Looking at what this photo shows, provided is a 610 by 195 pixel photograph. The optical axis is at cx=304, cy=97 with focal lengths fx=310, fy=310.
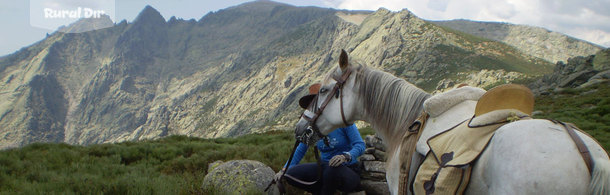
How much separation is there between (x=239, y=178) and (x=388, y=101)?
2918mm

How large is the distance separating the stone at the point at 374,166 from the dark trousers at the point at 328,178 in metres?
0.97

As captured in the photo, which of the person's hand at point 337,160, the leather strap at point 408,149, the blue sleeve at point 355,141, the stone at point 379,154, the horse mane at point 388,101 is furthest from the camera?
the stone at point 379,154

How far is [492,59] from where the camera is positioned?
270ft

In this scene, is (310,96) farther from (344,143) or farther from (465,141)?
(465,141)

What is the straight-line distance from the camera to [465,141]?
1895mm

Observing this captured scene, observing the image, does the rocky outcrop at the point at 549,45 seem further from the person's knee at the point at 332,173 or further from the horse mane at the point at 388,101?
the horse mane at the point at 388,101

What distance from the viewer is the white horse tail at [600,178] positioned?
1459mm

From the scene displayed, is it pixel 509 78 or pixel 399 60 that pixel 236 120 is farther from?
pixel 509 78

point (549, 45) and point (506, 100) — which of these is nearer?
point (506, 100)

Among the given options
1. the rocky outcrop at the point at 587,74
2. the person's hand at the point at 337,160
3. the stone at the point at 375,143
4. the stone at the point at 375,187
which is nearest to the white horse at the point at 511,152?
the person's hand at the point at 337,160

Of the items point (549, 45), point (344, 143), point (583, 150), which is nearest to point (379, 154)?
point (344, 143)

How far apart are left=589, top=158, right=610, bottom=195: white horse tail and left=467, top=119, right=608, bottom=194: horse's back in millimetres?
24

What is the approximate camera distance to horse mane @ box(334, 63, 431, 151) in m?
2.63

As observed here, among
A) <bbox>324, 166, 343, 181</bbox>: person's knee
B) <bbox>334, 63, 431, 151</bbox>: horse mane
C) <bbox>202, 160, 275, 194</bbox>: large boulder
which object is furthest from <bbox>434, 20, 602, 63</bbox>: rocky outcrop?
<bbox>334, 63, 431, 151</bbox>: horse mane
